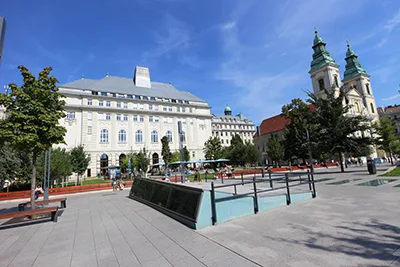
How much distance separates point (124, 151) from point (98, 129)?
297 inches

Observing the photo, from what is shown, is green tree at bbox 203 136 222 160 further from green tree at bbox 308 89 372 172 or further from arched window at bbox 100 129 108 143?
green tree at bbox 308 89 372 172

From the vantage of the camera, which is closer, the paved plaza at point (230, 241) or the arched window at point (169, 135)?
the paved plaza at point (230, 241)

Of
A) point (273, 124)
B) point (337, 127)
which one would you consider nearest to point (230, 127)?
point (273, 124)

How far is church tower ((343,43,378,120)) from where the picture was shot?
64.4 meters

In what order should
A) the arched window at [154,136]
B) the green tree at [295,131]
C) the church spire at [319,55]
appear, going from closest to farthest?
the green tree at [295,131], the arched window at [154,136], the church spire at [319,55]

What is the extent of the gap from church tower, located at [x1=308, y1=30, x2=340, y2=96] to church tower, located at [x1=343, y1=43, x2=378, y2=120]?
12.1 meters

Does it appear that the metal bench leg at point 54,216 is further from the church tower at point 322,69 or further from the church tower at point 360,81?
the church tower at point 360,81

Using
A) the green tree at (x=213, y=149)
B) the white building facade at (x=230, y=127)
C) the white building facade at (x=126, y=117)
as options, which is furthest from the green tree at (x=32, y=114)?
the white building facade at (x=230, y=127)

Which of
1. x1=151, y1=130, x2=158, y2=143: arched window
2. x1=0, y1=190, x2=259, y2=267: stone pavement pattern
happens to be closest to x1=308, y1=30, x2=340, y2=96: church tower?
x1=151, y1=130, x2=158, y2=143: arched window

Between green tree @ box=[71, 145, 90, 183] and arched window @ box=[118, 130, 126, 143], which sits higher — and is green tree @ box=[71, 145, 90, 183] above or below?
below

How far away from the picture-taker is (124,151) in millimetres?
47625

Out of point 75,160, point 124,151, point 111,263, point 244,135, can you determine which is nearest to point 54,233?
point 111,263

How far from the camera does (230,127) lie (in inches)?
3639

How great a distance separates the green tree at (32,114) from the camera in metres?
8.06
